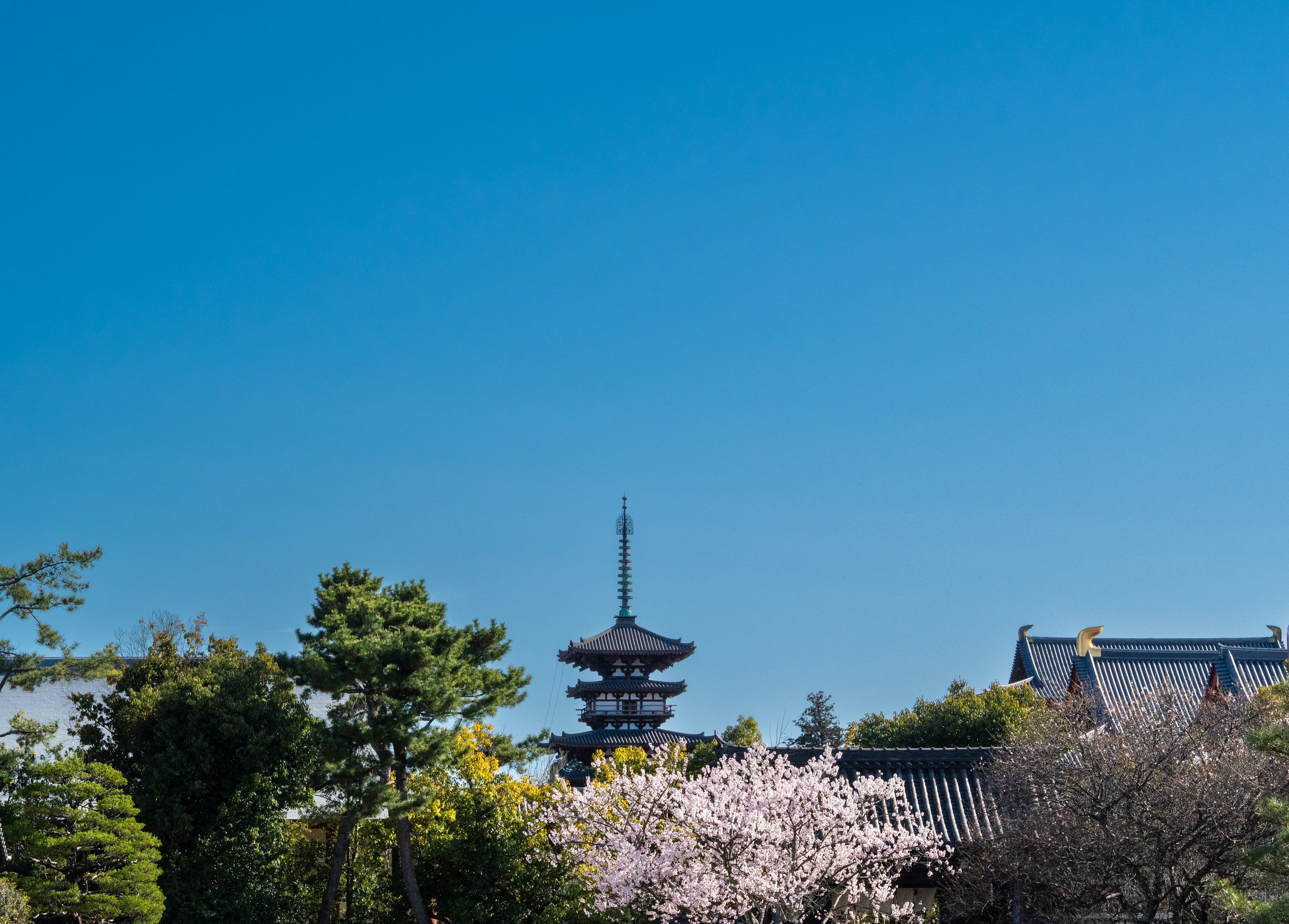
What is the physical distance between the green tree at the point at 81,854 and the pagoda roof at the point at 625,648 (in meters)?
20.4

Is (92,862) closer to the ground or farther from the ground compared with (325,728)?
closer to the ground

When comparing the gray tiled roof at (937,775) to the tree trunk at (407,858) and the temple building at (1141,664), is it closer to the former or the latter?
the tree trunk at (407,858)

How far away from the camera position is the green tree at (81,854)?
625 inches

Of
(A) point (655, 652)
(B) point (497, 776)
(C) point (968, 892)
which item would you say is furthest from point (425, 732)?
(A) point (655, 652)

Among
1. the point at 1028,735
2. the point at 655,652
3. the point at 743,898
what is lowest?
the point at 743,898

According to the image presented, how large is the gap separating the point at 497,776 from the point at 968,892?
7837 millimetres

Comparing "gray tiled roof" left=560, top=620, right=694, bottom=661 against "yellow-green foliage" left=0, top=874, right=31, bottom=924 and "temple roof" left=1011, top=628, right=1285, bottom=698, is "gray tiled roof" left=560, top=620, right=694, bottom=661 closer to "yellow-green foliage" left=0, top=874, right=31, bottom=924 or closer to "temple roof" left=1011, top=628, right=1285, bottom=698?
"temple roof" left=1011, top=628, right=1285, bottom=698

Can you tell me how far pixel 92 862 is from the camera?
16.5 metres

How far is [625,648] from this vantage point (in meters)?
36.7

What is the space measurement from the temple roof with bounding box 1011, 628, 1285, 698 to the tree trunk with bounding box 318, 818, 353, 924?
27.1 meters

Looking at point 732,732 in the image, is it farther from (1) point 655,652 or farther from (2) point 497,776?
(2) point 497,776

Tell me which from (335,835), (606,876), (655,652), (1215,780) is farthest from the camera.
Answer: (655,652)

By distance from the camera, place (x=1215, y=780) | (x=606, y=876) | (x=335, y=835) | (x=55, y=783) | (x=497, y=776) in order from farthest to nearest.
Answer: (x=335, y=835) → (x=497, y=776) → (x=55, y=783) → (x=606, y=876) → (x=1215, y=780)

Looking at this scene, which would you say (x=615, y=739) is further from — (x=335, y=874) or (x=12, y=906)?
(x=12, y=906)
